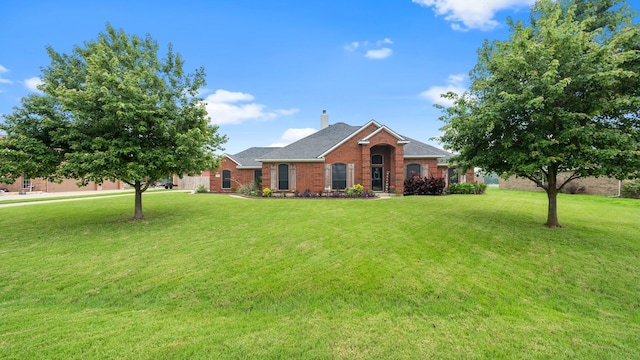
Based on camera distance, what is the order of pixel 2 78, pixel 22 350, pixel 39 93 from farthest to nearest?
pixel 2 78, pixel 39 93, pixel 22 350

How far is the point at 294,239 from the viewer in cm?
721

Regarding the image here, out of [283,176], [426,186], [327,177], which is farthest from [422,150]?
[283,176]

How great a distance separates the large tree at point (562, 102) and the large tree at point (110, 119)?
10.0 meters

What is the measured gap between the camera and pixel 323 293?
4336 mm

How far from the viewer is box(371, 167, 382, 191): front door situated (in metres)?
21.2

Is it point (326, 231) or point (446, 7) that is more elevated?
point (446, 7)

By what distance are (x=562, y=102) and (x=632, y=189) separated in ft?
60.3

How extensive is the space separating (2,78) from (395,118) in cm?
2601

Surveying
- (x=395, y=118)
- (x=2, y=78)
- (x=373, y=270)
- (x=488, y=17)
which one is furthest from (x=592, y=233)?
(x=2, y=78)

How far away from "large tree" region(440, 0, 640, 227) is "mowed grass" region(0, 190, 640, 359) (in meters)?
2.29

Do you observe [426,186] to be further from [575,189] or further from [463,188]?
[575,189]

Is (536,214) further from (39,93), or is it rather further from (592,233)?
(39,93)

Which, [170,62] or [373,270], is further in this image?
[170,62]

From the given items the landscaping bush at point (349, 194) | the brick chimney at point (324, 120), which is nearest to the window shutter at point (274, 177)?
the landscaping bush at point (349, 194)
